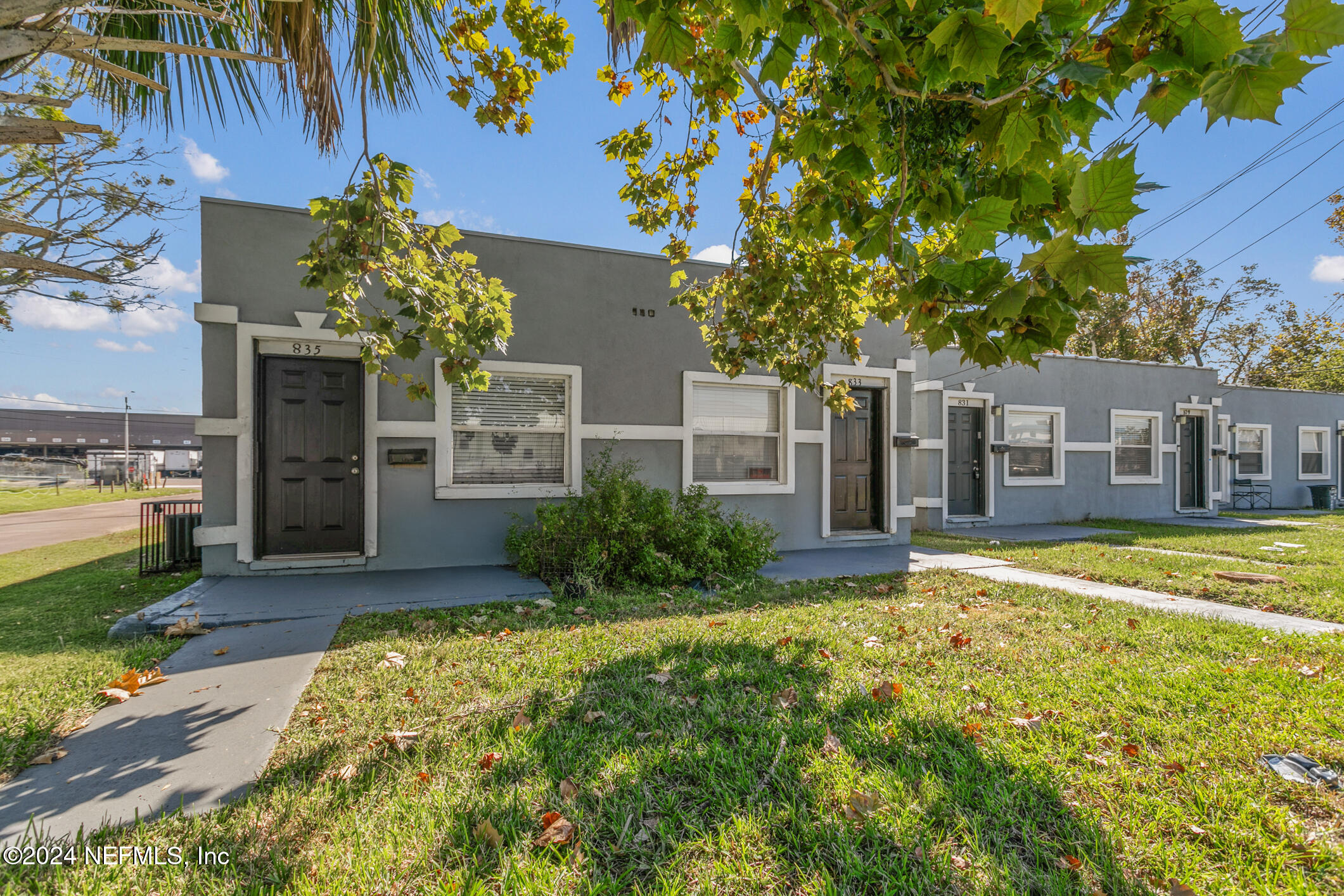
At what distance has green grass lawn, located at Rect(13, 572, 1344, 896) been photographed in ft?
5.55

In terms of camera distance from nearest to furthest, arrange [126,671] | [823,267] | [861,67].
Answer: [861,67] < [126,671] < [823,267]

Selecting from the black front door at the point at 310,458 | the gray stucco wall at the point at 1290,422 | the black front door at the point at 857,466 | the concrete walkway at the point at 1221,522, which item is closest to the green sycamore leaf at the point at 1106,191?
the black front door at the point at 310,458

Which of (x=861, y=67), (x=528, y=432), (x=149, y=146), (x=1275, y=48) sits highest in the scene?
(x=149, y=146)

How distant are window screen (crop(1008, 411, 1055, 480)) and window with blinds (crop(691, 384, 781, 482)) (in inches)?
245

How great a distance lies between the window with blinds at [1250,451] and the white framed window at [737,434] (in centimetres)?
1477

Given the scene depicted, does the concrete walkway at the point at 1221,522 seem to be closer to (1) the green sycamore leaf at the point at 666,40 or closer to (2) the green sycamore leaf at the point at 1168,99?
(2) the green sycamore leaf at the point at 1168,99

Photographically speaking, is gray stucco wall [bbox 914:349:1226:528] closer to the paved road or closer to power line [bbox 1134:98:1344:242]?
power line [bbox 1134:98:1344:242]

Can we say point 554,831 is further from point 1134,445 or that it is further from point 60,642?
point 1134,445

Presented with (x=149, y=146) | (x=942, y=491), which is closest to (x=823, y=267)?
(x=942, y=491)

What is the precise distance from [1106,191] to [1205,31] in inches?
17.8

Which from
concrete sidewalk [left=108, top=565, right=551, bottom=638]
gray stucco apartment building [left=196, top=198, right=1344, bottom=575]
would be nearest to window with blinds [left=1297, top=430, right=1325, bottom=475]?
gray stucco apartment building [left=196, top=198, right=1344, bottom=575]

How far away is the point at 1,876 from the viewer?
1651 mm

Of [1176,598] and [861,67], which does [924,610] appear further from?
[861,67]

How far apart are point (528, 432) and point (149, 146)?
848cm
